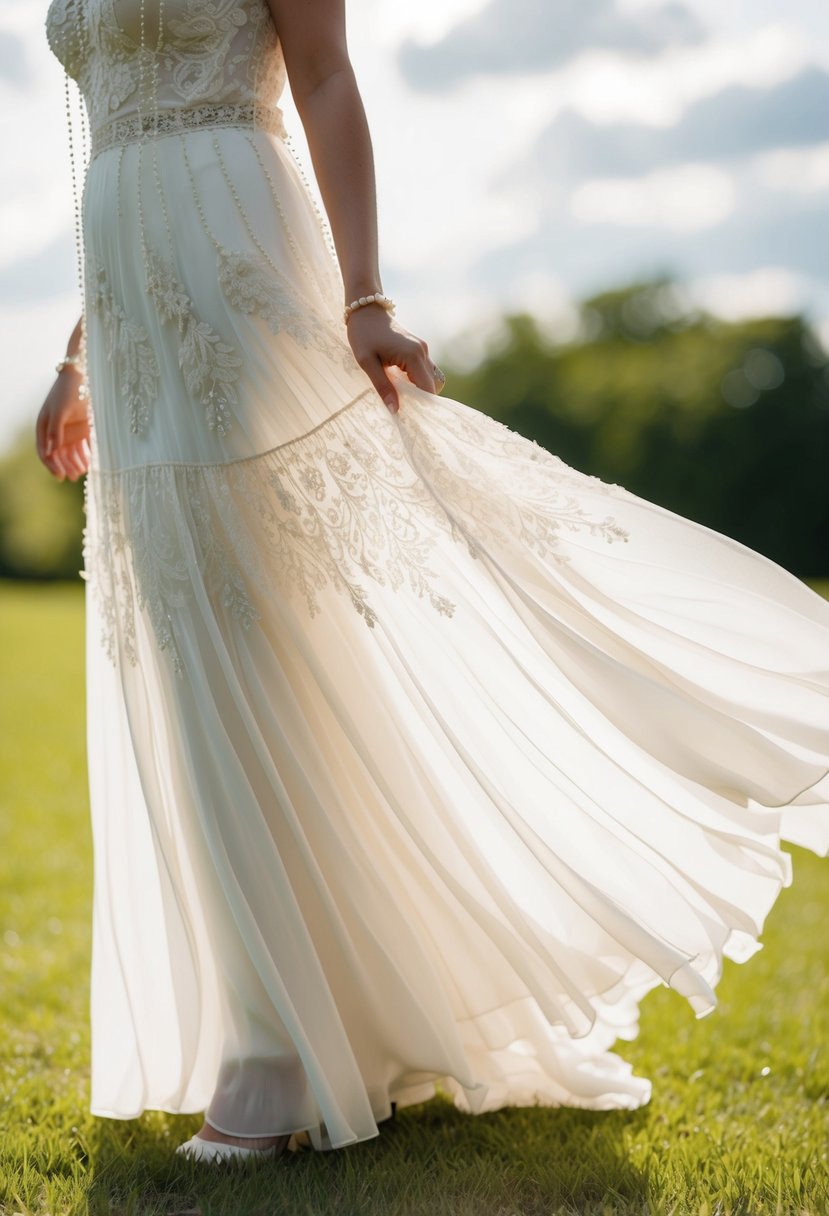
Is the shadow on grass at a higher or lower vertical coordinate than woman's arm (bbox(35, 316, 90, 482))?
lower

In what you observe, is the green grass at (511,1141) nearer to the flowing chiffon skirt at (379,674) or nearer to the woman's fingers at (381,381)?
the flowing chiffon skirt at (379,674)

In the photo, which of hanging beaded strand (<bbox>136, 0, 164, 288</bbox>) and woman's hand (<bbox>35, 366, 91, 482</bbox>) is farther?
woman's hand (<bbox>35, 366, 91, 482</bbox>)

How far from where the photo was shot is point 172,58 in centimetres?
225

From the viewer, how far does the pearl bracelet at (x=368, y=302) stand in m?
2.17

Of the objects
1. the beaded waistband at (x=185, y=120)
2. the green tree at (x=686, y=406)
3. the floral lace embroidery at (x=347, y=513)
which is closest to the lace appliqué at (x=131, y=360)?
the floral lace embroidery at (x=347, y=513)

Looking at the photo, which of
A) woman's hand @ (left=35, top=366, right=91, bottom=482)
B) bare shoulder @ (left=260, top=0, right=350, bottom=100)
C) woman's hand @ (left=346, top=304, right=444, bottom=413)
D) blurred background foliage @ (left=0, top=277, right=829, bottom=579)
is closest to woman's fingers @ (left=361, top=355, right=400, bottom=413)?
woman's hand @ (left=346, top=304, right=444, bottom=413)

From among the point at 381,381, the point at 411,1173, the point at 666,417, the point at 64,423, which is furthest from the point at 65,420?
the point at 666,417

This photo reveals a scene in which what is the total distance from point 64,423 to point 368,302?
100 cm

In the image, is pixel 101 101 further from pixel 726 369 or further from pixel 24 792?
pixel 726 369

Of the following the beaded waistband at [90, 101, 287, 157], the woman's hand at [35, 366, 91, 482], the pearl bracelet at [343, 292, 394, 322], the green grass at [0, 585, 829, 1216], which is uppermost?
the beaded waistband at [90, 101, 287, 157]

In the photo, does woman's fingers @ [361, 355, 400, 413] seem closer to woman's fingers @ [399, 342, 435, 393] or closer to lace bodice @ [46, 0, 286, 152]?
woman's fingers @ [399, 342, 435, 393]

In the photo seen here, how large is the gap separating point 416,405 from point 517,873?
0.92 meters

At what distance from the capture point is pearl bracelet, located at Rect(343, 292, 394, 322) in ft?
7.12

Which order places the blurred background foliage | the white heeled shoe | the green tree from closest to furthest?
the white heeled shoe, the green tree, the blurred background foliage
